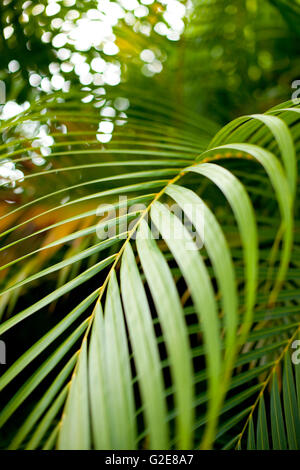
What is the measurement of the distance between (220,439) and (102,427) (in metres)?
0.36

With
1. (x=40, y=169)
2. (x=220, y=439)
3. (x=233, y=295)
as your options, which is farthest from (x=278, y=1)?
(x=220, y=439)

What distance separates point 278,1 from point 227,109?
13.8 inches

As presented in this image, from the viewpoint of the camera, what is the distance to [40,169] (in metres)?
0.61

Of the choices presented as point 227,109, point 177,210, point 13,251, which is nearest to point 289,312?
point 177,210

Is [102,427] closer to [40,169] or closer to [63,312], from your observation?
[63,312]

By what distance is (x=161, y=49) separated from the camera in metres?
0.83

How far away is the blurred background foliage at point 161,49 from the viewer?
0.70 meters

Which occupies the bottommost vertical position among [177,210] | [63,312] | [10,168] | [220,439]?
[220,439]

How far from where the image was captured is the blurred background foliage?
698 millimetres

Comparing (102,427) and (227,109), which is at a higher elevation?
(227,109)
